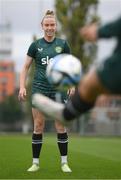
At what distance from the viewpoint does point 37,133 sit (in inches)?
332

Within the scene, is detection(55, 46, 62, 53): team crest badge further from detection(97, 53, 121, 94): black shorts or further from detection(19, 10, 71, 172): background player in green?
detection(97, 53, 121, 94): black shorts

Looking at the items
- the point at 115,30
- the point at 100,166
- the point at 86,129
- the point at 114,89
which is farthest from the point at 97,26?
the point at 86,129

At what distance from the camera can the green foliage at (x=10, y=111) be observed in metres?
63.0

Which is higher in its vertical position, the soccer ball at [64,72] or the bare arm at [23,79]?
the soccer ball at [64,72]

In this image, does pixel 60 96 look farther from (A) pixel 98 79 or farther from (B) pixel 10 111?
(B) pixel 10 111

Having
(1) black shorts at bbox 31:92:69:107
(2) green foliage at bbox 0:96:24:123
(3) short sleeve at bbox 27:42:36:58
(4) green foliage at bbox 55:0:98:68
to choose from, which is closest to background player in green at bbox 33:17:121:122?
(1) black shorts at bbox 31:92:69:107

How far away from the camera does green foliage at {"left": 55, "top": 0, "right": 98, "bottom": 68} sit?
38.2m

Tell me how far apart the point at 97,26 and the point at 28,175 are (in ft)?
9.25

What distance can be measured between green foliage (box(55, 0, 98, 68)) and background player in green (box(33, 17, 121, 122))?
3196cm

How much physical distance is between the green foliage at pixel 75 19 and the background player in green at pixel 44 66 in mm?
29687

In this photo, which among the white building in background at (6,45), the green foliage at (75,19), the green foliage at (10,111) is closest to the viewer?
the green foliage at (75,19)

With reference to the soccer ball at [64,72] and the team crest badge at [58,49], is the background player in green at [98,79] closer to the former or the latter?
the soccer ball at [64,72]

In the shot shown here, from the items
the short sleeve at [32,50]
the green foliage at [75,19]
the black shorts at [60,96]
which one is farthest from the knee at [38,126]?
the green foliage at [75,19]

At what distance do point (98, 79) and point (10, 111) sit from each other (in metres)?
58.5
